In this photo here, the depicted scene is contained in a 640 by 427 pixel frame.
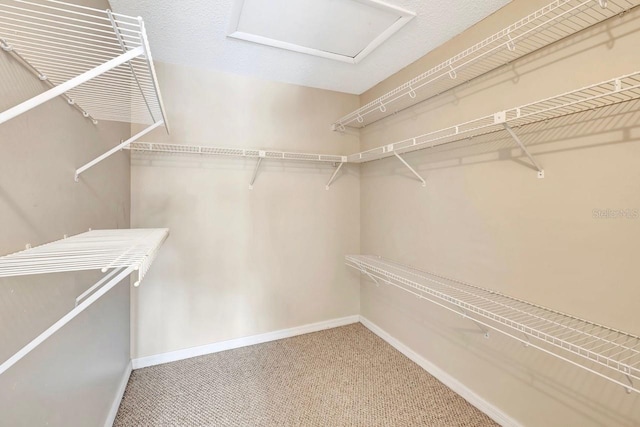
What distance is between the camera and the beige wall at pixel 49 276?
72 centimetres

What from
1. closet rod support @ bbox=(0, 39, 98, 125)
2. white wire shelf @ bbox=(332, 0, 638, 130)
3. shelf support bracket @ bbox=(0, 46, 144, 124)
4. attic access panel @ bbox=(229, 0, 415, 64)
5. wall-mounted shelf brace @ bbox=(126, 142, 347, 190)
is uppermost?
attic access panel @ bbox=(229, 0, 415, 64)

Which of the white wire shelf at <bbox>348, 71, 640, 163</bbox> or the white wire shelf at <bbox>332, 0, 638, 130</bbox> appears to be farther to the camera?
the white wire shelf at <bbox>332, 0, 638, 130</bbox>

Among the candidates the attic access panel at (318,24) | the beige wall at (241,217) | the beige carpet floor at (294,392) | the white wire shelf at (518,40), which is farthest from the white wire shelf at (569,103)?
the beige carpet floor at (294,392)

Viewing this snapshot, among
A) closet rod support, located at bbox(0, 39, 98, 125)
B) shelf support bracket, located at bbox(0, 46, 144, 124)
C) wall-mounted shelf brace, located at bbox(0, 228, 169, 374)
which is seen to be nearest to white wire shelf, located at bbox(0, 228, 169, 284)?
wall-mounted shelf brace, located at bbox(0, 228, 169, 374)

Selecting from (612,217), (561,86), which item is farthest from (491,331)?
(561,86)

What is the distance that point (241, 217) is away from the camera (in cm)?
227

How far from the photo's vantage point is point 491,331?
60.6 inches

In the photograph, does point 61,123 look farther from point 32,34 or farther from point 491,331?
point 491,331

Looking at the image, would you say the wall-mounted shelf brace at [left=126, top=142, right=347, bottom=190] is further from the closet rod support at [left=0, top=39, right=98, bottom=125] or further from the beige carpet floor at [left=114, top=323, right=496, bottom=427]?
the beige carpet floor at [left=114, top=323, right=496, bottom=427]

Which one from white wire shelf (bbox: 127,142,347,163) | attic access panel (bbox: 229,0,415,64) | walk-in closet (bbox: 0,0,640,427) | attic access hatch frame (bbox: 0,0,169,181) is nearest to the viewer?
attic access hatch frame (bbox: 0,0,169,181)

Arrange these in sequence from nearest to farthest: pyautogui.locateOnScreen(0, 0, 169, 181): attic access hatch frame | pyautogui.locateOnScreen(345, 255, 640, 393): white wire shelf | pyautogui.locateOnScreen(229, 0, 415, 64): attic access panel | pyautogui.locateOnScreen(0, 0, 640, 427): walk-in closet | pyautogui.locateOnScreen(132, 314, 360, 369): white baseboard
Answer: pyautogui.locateOnScreen(0, 0, 169, 181): attic access hatch frame < pyautogui.locateOnScreen(0, 0, 640, 427): walk-in closet < pyautogui.locateOnScreen(345, 255, 640, 393): white wire shelf < pyautogui.locateOnScreen(229, 0, 415, 64): attic access panel < pyautogui.locateOnScreen(132, 314, 360, 369): white baseboard

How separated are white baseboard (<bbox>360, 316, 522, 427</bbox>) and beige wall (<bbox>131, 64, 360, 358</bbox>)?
52cm

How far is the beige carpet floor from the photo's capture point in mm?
1546

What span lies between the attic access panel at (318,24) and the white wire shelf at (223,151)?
0.73m
